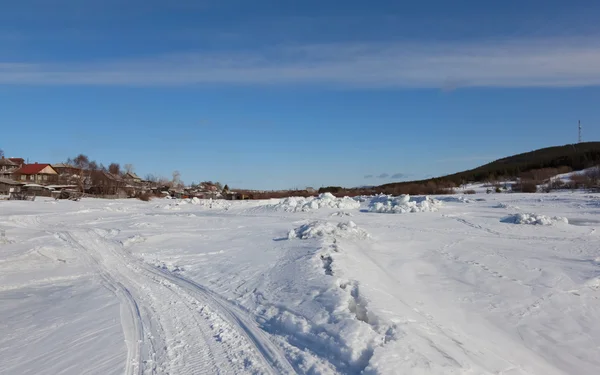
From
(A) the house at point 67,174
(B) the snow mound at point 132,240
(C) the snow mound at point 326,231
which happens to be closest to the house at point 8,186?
(A) the house at point 67,174

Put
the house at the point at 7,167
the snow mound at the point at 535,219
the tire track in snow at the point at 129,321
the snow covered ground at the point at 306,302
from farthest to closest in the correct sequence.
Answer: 1. the house at the point at 7,167
2. the snow mound at the point at 535,219
3. the snow covered ground at the point at 306,302
4. the tire track in snow at the point at 129,321

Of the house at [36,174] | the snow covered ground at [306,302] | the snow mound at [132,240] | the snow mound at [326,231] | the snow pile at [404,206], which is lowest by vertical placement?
the snow covered ground at [306,302]

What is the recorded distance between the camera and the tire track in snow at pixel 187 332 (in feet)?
17.2

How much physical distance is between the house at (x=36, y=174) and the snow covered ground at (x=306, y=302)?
68683 millimetres

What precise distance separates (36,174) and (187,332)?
84.5m

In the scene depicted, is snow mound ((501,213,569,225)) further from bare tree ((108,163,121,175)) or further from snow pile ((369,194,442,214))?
bare tree ((108,163,121,175))

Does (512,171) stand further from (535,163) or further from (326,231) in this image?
(326,231)

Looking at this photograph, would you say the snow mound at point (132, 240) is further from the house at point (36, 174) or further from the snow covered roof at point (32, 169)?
the snow covered roof at point (32, 169)

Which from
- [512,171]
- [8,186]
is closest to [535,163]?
[512,171]

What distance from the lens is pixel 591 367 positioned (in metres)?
6.63

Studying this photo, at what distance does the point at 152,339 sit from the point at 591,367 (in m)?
6.14

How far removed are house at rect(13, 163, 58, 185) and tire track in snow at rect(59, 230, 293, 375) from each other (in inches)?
3105

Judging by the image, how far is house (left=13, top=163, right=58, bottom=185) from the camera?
79000 mm

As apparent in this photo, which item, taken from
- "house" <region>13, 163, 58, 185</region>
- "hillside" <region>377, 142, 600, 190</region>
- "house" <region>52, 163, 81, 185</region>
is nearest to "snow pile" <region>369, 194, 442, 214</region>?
"hillside" <region>377, 142, 600, 190</region>
